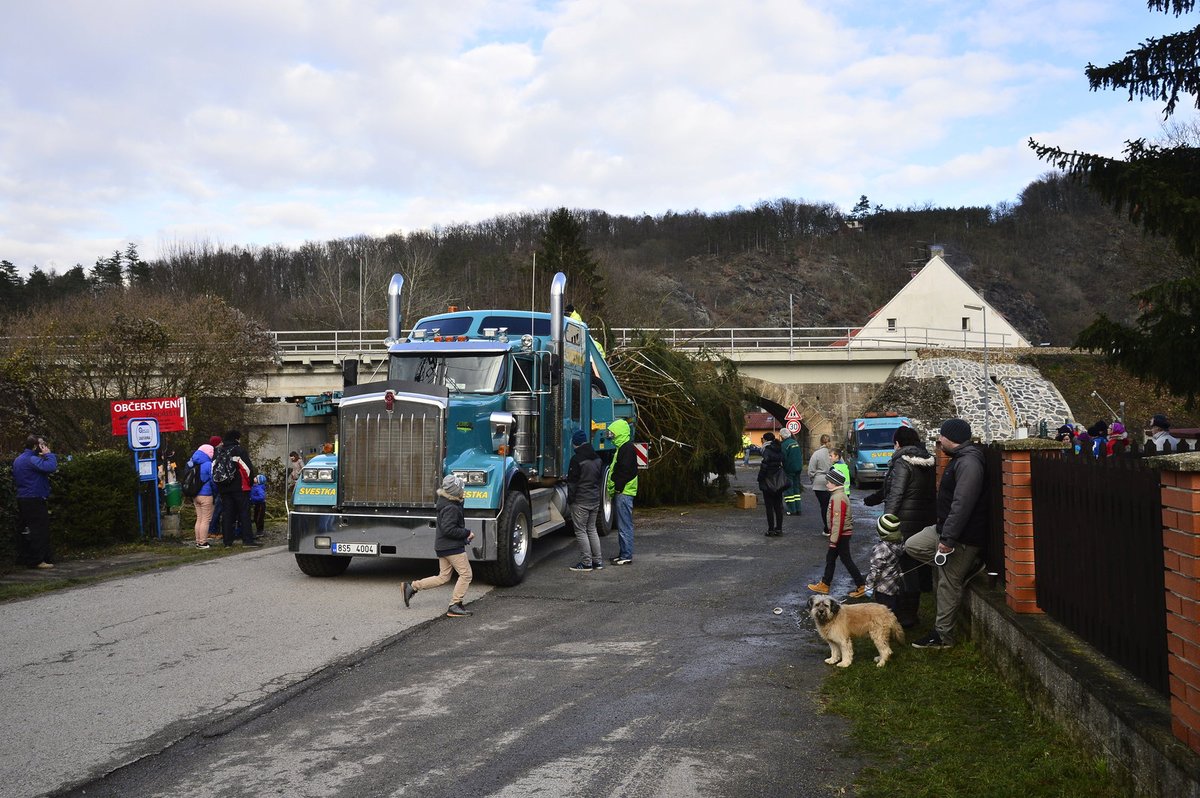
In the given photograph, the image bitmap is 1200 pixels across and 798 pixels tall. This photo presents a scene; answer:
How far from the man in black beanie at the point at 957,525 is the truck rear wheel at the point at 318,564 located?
6894 mm

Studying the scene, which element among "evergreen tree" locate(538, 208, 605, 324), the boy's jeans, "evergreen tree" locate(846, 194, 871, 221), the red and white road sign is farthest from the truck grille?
"evergreen tree" locate(846, 194, 871, 221)

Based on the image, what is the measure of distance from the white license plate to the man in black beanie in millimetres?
5876

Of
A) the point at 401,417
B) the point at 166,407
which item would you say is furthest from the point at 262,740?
the point at 166,407

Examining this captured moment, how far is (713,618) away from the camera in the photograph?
9.34m

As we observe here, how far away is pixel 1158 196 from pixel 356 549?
1140 centimetres

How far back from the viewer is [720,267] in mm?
137125

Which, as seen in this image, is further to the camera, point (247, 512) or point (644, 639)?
point (247, 512)

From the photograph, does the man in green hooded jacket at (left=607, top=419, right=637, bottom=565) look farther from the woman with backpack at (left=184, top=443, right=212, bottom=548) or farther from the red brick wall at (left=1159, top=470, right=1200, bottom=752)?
the red brick wall at (left=1159, top=470, right=1200, bottom=752)

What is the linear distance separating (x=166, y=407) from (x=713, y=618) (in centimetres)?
1119

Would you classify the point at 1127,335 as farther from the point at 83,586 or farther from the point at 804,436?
the point at 804,436

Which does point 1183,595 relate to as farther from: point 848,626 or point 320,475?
point 320,475

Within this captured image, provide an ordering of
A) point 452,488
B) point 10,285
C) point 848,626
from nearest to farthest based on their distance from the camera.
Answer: point 848,626 → point 452,488 → point 10,285

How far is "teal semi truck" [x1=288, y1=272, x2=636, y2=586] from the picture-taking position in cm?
1080

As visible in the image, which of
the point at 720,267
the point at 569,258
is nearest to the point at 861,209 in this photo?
the point at 720,267
